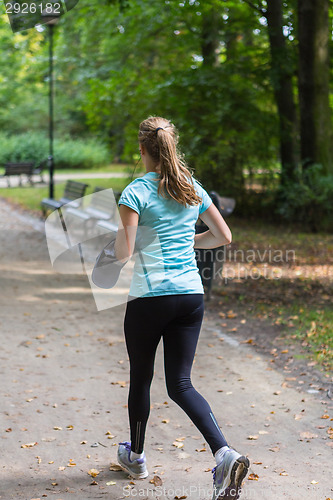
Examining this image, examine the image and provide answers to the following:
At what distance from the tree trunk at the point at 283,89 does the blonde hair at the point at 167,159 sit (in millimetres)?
12318

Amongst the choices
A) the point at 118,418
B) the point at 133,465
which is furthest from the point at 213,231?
the point at 118,418

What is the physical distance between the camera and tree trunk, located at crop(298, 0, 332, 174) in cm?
1427

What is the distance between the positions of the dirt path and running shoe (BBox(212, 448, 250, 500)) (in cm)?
43

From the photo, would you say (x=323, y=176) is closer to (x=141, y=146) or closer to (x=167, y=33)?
(x=167, y=33)

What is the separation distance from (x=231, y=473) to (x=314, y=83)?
1302 cm

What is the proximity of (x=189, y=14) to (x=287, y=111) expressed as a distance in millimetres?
4589

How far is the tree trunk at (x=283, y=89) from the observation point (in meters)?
15.7

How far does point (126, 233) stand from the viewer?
307cm

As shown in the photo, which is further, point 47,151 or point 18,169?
point 47,151

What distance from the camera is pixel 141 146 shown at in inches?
127

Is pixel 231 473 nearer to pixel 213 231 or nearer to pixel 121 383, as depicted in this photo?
pixel 213 231

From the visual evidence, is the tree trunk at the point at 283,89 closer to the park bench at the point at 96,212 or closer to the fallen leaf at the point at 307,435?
the park bench at the point at 96,212

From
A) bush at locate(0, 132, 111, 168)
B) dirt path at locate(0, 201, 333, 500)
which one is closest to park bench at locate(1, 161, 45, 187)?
bush at locate(0, 132, 111, 168)

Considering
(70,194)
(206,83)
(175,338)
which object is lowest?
(70,194)
